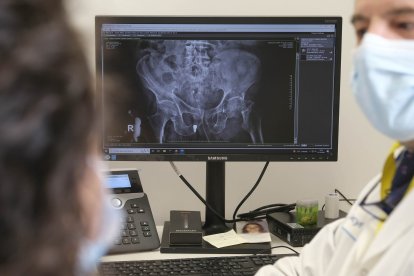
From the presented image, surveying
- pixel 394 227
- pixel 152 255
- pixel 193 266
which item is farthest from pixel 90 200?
pixel 152 255

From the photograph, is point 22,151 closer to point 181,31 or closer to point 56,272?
point 56,272

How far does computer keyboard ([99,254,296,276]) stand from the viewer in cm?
123

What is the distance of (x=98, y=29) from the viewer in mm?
1446

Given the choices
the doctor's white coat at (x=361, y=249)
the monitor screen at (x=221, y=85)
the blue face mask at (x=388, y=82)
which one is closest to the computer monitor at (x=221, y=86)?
the monitor screen at (x=221, y=85)

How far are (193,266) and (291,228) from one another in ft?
1.07

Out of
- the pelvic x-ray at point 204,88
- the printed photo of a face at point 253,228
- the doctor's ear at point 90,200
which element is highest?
the pelvic x-ray at point 204,88

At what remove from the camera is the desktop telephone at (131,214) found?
1396 millimetres

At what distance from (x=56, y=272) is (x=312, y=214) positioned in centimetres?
116

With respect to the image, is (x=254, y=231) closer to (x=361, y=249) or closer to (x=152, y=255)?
(x=152, y=255)

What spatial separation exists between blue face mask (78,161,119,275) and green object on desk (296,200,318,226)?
0.98 metres

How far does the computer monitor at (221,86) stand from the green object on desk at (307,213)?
132 millimetres

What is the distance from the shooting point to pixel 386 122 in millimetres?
966

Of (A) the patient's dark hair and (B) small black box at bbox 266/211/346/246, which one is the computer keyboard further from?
(A) the patient's dark hair

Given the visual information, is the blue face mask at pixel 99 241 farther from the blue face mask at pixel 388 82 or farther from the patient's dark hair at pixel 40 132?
the blue face mask at pixel 388 82
